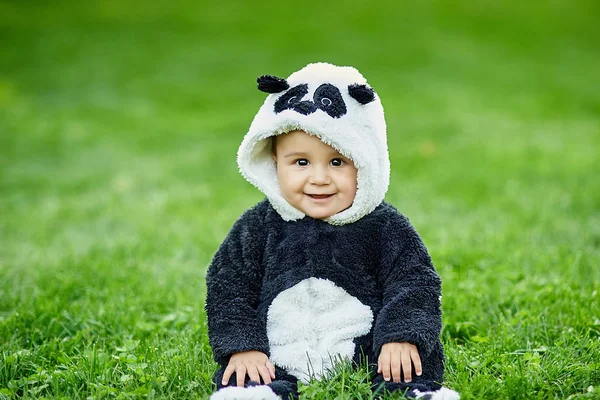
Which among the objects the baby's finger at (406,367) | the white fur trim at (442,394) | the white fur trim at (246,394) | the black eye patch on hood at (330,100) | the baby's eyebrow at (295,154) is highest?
the black eye patch on hood at (330,100)

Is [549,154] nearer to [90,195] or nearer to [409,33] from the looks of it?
[90,195]

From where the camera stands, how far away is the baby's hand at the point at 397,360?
276 centimetres

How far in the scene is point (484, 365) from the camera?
10.2ft

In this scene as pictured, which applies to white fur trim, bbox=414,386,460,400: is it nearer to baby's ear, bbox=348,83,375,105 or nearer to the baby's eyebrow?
the baby's eyebrow

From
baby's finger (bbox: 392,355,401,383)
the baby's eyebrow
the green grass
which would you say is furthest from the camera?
the green grass

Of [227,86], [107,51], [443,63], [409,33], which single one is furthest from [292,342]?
[409,33]

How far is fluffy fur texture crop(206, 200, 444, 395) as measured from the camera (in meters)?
2.87

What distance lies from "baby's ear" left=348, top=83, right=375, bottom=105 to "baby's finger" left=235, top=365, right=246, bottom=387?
120 centimetres

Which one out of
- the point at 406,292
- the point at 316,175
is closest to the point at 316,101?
the point at 316,175

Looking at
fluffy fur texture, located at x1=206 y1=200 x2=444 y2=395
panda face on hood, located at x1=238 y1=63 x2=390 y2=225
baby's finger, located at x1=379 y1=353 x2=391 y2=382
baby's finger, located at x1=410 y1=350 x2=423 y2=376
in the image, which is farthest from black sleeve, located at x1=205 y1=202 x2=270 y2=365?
baby's finger, located at x1=410 y1=350 x2=423 y2=376

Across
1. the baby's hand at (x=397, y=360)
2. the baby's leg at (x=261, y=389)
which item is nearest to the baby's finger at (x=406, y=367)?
the baby's hand at (x=397, y=360)

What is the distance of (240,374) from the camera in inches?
111

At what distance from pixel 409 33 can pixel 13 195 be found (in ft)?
41.0

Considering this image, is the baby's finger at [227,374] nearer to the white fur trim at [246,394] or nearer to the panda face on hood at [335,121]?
the white fur trim at [246,394]
